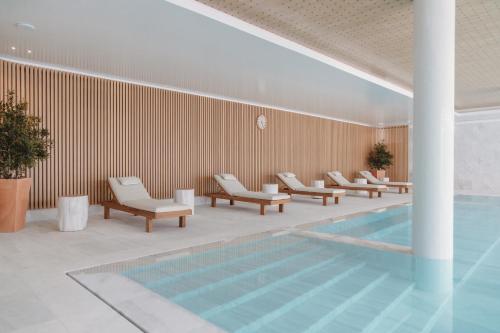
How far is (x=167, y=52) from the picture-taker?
5.38 meters

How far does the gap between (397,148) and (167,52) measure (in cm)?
1239

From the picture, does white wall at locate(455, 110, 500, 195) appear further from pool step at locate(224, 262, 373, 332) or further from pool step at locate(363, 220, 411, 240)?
pool step at locate(224, 262, 373, 332)

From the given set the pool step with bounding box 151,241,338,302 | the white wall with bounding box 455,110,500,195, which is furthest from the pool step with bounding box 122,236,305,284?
the white wall with bounding box 455,110,500,195

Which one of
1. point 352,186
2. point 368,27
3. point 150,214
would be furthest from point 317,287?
point 352,186

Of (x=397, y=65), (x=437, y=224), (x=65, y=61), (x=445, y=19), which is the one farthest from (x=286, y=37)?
(x=65, y=61)

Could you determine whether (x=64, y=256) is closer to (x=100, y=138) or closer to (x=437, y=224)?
(x=100, y=138)

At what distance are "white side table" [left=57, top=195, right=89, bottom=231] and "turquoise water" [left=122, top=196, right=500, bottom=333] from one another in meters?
2.33

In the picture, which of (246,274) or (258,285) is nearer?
(258,285)

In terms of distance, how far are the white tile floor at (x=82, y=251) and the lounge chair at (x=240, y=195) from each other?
0.27 m

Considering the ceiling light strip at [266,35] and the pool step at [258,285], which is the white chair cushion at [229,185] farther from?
the pool step at [258,285]

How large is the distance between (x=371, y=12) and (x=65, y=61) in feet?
16.7

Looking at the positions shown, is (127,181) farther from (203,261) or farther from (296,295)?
(296,295)

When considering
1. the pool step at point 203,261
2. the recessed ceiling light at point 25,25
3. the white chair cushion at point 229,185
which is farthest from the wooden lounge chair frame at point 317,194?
the recessed ceiling light at point 25,25

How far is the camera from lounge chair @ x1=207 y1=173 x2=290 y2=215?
6871 mm
